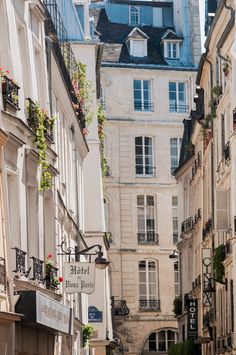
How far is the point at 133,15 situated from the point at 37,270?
54.4 m

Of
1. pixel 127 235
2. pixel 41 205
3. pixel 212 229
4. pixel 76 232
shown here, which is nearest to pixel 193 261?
pixel 212 229

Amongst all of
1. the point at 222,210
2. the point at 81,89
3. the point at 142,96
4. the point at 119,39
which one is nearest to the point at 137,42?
the point at 119,39

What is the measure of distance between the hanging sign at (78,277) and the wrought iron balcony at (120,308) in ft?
136

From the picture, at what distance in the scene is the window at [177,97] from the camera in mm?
70938

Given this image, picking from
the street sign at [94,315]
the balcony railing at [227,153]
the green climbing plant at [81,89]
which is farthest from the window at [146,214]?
the balcony railing at [227,153]

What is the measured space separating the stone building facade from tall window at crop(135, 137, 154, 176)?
6 cm

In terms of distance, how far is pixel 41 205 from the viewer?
22.2 m

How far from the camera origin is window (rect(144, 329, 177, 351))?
68250mm

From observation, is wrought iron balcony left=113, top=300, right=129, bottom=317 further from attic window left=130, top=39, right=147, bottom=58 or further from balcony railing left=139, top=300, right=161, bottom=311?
attic window left=130, top=39, right=147, bottom=58

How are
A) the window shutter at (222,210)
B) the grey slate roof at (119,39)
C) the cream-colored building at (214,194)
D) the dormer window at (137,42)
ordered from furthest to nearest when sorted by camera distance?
the dormer window at (137,42)
the grey slate roof at (119,39)
the window shutter at (222,210)
the cream-colored building at (214,194)

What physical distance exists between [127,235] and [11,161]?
49.9 metres

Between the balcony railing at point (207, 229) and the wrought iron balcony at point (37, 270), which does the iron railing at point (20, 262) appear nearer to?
the wrought iron balcony at point (37, 270)

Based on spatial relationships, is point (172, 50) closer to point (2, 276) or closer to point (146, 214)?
point (146, 214)

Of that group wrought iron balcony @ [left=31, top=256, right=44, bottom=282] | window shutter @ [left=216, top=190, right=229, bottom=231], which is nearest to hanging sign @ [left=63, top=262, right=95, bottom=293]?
wrought iron balcony @ [left=31, top=256, right=44, bottom=282]
